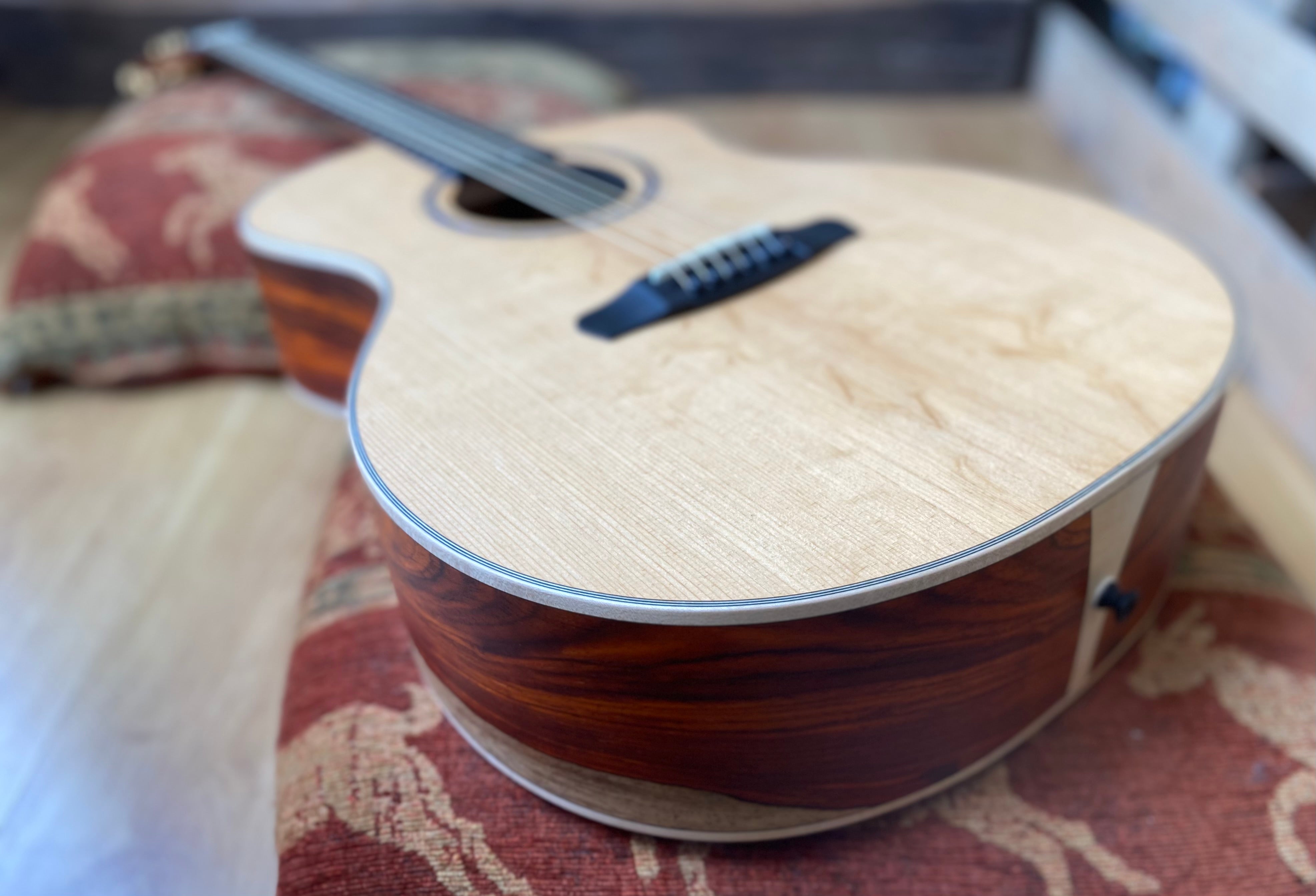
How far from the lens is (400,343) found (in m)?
0.77

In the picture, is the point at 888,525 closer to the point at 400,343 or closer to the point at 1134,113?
the point at 400,343

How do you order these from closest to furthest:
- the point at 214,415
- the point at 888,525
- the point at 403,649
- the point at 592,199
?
the point at 888,525
the point at 403,649
the point at 592,199
the point at 214,415

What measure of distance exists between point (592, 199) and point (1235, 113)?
104 centimetres

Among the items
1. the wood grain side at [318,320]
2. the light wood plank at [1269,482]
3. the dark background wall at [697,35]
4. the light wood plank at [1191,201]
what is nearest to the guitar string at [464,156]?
the wood grain side at [318,320]

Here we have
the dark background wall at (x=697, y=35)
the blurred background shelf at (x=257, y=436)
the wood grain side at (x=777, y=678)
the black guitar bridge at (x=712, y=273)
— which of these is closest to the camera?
the wood grain side at (x=777, y=678)

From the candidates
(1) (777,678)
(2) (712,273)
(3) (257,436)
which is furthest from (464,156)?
(1) (777,678)

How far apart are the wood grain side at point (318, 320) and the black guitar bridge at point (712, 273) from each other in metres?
0.27

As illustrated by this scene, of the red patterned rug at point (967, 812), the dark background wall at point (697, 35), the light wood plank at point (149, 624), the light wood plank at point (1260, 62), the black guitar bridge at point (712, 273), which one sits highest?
the light wood plank at point (1260, 62)

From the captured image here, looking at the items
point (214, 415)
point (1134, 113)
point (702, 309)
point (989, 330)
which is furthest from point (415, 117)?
point (1134, 113)

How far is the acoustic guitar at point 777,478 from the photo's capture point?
56 centimetres

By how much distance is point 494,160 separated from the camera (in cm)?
107

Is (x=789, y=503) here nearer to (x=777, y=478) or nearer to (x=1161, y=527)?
(x=777, y=478)

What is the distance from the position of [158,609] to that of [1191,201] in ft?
5.29

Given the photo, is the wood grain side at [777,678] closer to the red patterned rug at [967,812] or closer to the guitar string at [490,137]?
the red patterned rug at [967,812]
